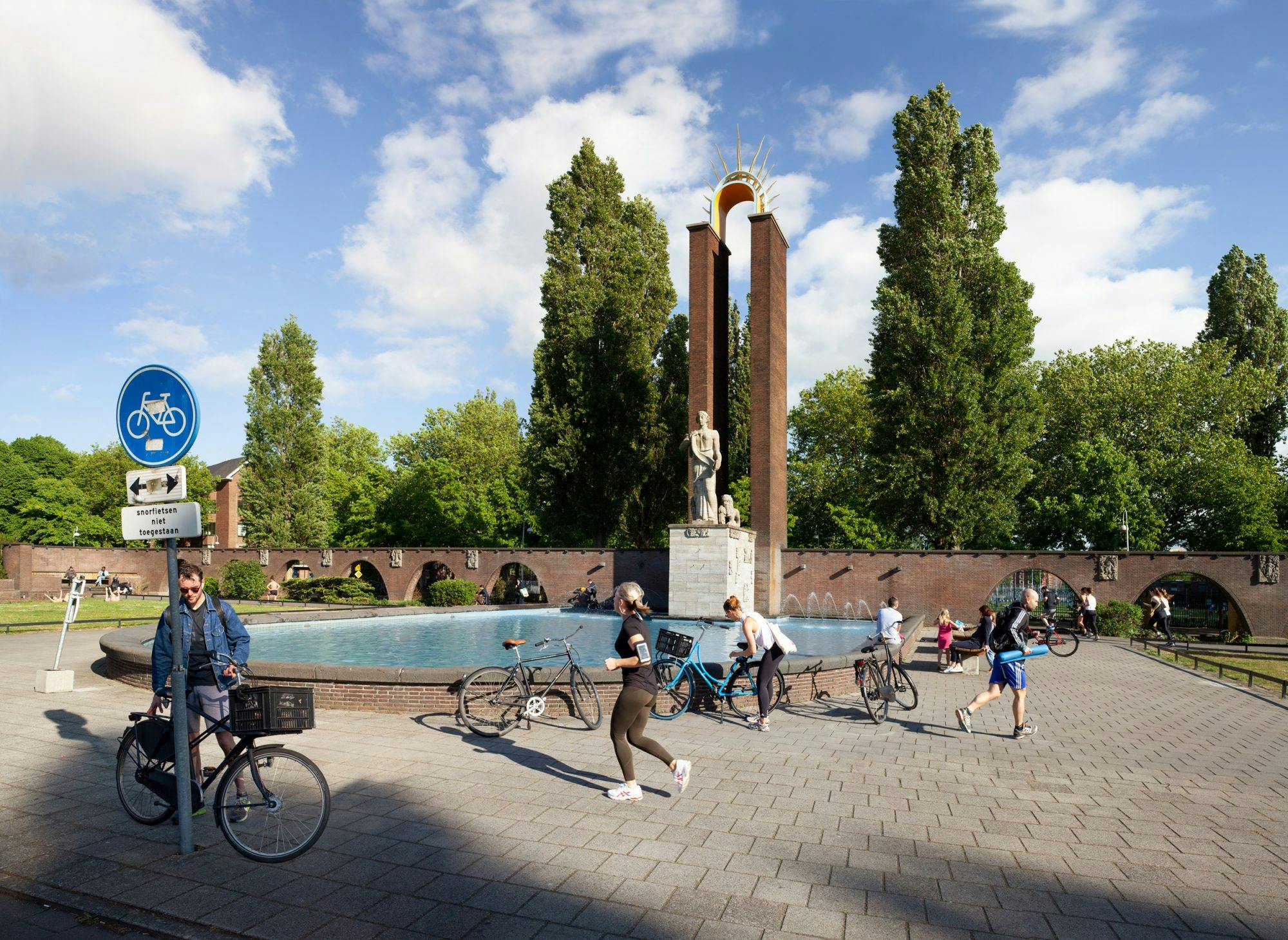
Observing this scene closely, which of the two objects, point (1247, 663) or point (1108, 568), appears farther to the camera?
point (1108, 568)

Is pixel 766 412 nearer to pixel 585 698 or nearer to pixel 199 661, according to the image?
pixel 585 698

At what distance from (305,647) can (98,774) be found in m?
11.4

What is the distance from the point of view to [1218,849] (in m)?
5.61

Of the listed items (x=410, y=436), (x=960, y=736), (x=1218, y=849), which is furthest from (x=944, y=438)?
Answer: (x=410, y=436)

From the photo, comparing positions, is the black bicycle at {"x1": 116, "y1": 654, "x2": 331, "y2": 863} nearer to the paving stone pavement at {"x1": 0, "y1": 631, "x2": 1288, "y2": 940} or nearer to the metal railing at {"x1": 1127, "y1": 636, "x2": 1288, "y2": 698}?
the paving stone pavement at {"x1": 0, "y1": 631, "x2": 1288, "y2": 940}

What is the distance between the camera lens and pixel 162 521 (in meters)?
5.28

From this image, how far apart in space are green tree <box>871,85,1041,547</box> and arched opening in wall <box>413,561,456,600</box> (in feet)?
72.7

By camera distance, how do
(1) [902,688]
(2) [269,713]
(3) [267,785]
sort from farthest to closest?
(1) [902,688]
(3) [267,785]
(2) [269,713]

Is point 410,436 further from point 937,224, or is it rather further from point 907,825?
point 907,825

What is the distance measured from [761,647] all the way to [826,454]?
146 ft

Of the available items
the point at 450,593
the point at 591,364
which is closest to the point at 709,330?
the point at 591,364

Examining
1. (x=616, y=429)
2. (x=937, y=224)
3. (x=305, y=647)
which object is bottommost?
(x=305, y=647)

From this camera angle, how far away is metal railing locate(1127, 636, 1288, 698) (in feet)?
42.6

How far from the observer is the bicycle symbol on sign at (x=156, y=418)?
5.39 m
